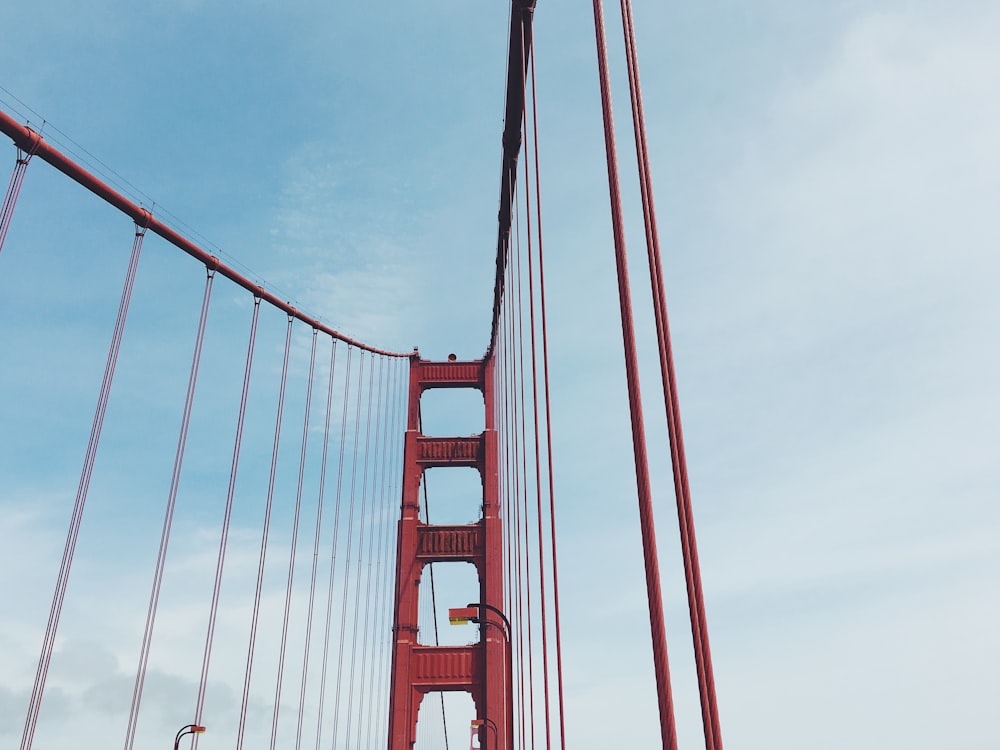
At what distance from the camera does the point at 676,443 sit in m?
4.94

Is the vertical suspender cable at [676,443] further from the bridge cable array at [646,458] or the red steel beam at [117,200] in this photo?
the red steel beam at [117,200]

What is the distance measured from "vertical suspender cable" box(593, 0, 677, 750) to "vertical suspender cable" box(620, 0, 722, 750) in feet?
0.63

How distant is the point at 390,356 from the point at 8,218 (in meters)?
31.0

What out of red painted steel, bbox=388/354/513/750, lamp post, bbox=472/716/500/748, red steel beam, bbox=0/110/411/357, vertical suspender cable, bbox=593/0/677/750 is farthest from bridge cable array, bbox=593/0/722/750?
lamp post, bbox=472/716/500/748

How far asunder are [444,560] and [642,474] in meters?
25.5

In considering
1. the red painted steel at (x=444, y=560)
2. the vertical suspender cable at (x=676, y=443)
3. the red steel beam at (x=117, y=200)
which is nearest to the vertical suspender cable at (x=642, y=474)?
the vertical suspender cable at (x=676, y=443)

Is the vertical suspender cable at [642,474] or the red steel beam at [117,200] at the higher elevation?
the red steel beam at [117,200]

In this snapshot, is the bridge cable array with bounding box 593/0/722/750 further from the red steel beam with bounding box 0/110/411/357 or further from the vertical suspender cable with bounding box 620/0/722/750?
the red steel beam with bounding box 0/110/411/357

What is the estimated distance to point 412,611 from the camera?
92.8 ft

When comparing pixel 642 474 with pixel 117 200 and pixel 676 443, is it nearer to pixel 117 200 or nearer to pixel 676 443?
pixel 676 443

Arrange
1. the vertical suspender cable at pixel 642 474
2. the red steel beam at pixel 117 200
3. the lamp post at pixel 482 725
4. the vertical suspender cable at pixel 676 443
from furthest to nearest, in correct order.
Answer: the lamp post at pixel 482 725
the red steel beam at pixel 117 200
the vertical suspender cable at pixel 642 474
the vertical suspender cable at pixel 676 443

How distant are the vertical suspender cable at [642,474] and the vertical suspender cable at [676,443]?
19 cm

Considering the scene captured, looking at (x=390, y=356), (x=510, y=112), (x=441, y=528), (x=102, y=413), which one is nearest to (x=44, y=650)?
(x=102, y=413)

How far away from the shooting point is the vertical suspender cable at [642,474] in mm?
4430
